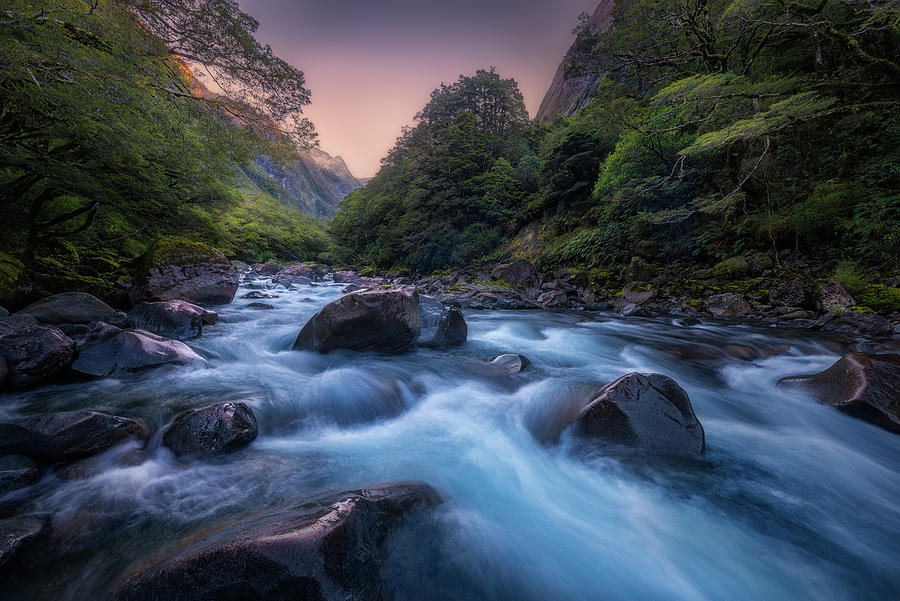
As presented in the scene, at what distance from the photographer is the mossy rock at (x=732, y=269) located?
935cm

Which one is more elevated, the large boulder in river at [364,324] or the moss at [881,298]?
the moss at [881,298]

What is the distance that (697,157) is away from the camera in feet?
37.3

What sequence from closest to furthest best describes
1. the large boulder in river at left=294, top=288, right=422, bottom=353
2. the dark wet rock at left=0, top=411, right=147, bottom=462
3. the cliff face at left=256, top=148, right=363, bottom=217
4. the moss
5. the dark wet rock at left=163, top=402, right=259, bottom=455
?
the dark wet rock at left=0, top=411, right=147, bottom=462, the dark wet rock at left=163, top=402, right=259, bottom=455, the large boulder in river at left=294, top=288, right=422, bottom=353, the moss, the cliff face at left=256, top=148, right=363, bottom=217

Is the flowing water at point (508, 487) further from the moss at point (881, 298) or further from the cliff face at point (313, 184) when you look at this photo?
the cliff face at point (313, 184)

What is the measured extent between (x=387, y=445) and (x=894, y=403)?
16.4 ft

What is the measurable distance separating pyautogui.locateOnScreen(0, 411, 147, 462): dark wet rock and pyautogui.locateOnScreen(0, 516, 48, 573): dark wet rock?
0.62 metres

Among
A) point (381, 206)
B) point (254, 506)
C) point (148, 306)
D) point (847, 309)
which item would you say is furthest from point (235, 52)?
point (381, 206)

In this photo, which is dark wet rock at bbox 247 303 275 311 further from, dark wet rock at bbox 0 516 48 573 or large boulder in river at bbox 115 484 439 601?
large boulder in river at bbox 115 484 439 601

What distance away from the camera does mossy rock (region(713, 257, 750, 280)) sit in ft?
30.7

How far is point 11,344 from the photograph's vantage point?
3242 millimetres

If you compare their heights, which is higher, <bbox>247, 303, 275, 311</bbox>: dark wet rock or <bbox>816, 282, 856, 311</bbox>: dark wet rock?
<bbox>816, 282, 856, 311</bbox>: dark wet rock

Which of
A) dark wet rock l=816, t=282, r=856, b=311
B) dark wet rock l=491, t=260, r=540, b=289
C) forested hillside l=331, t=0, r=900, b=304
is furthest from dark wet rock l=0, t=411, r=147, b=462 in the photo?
dark wet rock l=491, t=260, r=540, b=289

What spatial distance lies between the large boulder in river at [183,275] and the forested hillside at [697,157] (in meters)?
12.0

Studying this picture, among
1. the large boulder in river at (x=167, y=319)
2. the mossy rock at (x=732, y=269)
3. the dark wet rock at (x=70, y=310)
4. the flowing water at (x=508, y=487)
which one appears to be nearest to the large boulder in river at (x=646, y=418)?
Result: the flowing water at (x=508, y=487)
